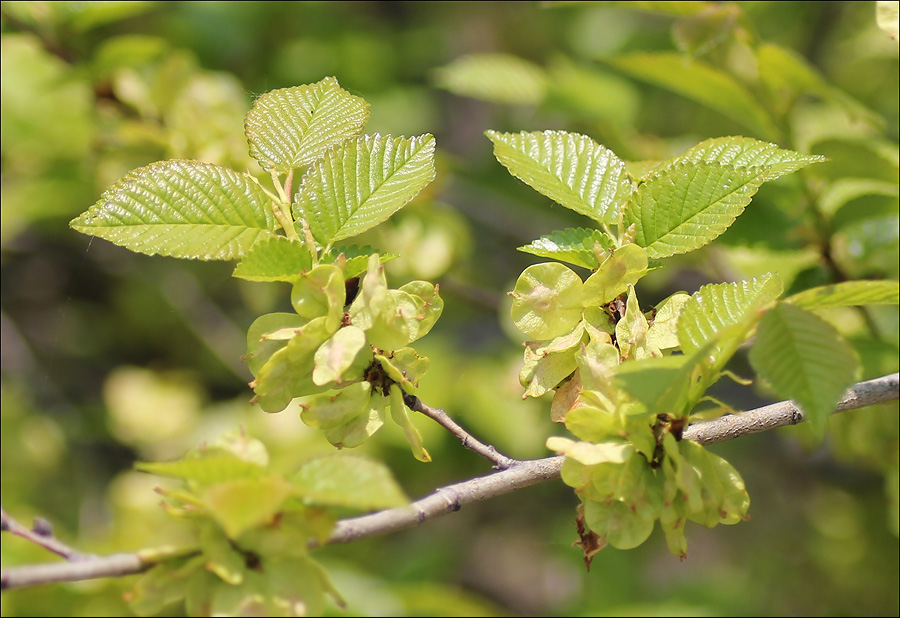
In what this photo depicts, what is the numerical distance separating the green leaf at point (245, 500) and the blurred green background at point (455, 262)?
0.84 ft

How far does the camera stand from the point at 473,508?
347 cm

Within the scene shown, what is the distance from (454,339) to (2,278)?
76.8 inches

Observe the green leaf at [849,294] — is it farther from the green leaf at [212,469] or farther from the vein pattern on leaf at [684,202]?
the green leaf at [212,469]

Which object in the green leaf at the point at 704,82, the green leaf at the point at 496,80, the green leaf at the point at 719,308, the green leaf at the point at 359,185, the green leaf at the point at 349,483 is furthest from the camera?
the green leaf at the point at 496,80

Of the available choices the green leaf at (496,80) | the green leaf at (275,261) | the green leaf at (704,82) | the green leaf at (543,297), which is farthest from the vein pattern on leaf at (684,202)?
the green leaf at (496,80)

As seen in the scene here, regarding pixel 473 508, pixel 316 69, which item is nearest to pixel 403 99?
pixel 316 69

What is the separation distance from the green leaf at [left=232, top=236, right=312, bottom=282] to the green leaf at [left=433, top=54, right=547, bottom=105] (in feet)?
4.25

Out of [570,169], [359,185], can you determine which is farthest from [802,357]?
[359,185]

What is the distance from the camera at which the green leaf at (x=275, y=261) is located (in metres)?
0.90

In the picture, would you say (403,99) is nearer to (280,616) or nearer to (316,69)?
(316,69)

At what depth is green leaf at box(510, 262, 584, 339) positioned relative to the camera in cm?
101

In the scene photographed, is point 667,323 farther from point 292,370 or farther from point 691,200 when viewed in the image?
point 292,370

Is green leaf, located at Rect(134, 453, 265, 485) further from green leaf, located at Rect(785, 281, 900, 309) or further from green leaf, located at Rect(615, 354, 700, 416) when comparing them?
green leaf, located at Rect(785, 281, 900, 309)

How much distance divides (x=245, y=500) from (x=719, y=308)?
57cm
